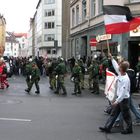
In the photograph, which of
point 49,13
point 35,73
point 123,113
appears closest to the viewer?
point 123,113

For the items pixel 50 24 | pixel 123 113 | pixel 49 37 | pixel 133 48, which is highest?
pixel 50 24

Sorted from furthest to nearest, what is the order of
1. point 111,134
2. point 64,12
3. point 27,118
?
point 64,12
point 27,118
point 111,134

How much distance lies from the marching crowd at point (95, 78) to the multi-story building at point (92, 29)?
2.27 m

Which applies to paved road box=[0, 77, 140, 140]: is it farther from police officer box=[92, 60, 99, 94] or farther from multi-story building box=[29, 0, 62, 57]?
multi-story building box=[29, 0, 62, 57]

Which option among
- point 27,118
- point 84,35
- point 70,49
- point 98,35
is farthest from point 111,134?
point 70,49

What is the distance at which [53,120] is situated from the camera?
463 inches

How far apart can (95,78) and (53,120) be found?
9.22 meters

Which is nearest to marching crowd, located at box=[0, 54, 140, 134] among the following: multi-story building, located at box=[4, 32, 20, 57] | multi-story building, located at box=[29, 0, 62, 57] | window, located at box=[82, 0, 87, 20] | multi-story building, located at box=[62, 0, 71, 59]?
window, located at box=[82, 0, 87, 20]

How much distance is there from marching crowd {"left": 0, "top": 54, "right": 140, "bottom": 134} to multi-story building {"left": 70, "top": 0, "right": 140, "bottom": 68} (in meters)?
2.27

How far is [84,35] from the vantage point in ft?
128

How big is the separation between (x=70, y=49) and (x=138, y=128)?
120 ft

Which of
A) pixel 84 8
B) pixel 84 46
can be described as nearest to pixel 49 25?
pixel 84 46

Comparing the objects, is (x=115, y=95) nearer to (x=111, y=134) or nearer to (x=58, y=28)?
(x=111, y=134)

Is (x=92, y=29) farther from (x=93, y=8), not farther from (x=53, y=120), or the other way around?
(x=53, y=120)
